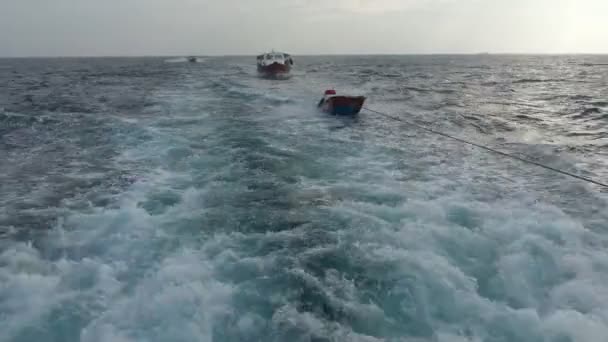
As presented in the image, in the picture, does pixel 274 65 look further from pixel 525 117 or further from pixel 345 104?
pixel 525 117

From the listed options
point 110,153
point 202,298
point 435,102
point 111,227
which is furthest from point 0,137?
point 435,102

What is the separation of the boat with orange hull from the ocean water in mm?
31431

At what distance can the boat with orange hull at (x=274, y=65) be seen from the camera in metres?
43.8

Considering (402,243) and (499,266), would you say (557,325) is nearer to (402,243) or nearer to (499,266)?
(499,266)

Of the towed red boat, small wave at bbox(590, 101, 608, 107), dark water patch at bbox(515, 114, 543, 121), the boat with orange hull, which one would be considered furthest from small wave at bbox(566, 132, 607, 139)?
the boat with orange hull

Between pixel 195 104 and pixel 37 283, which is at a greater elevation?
pixel 195 104

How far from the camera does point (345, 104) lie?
18.2 metres

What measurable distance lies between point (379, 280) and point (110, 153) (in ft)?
30.8

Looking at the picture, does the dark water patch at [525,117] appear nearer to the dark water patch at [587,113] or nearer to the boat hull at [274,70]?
the dark water patch at [587,113]

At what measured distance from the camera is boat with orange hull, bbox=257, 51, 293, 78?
43781 mm

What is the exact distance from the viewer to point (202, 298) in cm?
512

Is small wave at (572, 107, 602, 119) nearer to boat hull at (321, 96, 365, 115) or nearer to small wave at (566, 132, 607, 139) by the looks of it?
small wave at (566, 132, 607, 139)

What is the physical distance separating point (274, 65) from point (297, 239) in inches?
1562

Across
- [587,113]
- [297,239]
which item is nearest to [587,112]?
[587,113]
